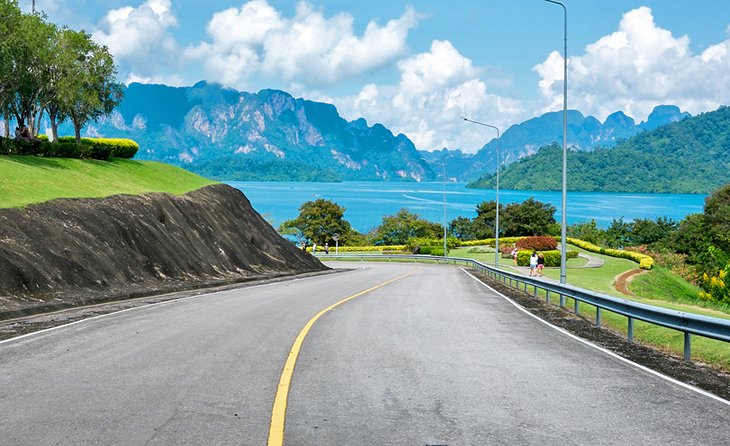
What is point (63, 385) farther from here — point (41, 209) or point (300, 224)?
point (300, 224)

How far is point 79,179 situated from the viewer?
3234 centimetres

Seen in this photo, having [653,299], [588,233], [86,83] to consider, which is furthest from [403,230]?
[653,299]

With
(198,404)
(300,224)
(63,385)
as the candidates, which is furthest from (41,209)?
(300,224)

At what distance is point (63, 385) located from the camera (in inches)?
327

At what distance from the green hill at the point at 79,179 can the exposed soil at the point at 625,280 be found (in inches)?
995

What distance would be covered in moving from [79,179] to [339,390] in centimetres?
2776

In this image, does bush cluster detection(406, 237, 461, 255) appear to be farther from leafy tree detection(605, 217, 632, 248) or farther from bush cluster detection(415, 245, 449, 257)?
leafy tree detection(605, 217, 632, 248)

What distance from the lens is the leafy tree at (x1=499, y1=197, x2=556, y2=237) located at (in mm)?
97125

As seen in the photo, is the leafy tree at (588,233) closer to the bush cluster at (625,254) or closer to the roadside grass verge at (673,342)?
the bush cluster at (625,254)

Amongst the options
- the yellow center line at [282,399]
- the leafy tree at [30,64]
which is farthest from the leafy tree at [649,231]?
the yellow center line at [282,399]

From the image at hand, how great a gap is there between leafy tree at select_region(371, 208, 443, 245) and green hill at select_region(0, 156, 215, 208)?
61148mm

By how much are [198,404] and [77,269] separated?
16039 mm

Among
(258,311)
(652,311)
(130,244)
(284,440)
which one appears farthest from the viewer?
(130,244)

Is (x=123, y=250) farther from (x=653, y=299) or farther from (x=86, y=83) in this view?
(x=86, y=83)
